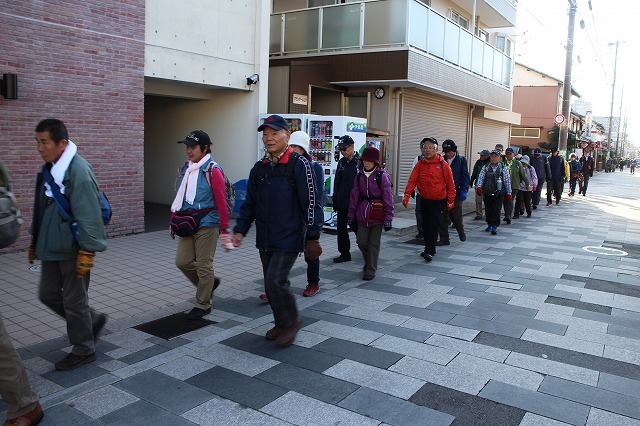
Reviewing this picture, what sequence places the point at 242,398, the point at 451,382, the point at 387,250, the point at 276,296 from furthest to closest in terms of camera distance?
1. the point at 387,250
2. the point at 276,296
3. the point at 451,382
4. the point at 242,398

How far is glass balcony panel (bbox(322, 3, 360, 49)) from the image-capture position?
549 inches

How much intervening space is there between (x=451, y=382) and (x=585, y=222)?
11.7 metres

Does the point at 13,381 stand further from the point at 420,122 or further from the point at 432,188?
the point at 420,122

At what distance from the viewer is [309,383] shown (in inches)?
160

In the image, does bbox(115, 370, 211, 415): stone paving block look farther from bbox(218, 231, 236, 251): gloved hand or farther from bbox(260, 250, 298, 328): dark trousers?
bbox(218, 231, 236, 251): gloved hand

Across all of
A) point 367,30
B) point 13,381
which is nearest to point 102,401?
point 13,381

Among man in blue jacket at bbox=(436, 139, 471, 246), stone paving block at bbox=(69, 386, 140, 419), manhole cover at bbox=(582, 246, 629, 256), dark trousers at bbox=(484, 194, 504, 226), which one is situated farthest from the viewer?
dark trousers at bbox=(484, 194, 504, 226)

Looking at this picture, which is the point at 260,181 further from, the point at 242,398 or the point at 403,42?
the point at 403,42

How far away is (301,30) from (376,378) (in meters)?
12.1

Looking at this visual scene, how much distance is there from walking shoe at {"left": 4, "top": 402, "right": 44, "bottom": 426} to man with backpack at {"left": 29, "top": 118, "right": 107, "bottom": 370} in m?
0.80

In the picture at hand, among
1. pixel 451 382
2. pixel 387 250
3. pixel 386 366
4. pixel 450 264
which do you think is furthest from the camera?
pixel 387 250

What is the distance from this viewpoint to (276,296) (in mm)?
4699

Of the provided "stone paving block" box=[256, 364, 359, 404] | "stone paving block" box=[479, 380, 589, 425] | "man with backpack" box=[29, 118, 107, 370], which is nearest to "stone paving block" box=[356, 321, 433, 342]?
"stone paving block" box=[479, 380, 589, 425]

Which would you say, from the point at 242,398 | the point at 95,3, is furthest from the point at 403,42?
the point at 242,398
